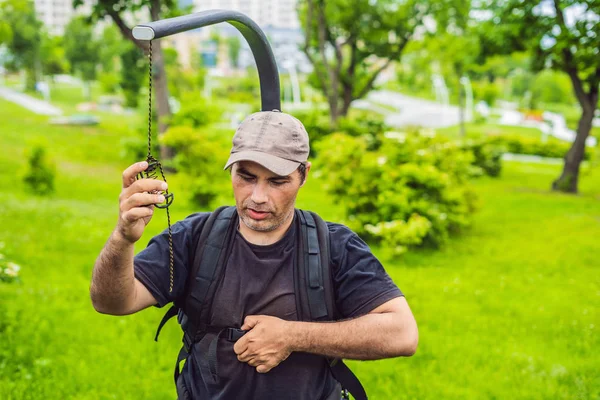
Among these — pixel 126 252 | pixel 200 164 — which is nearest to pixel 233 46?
pixel 200 164

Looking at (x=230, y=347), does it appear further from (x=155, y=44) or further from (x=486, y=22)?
(x=486, y=22)

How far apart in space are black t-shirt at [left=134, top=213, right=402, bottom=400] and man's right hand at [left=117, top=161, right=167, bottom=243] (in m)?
0.39

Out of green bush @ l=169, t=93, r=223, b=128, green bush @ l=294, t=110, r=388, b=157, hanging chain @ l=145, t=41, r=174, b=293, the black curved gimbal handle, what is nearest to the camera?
the black curved gimbal handle

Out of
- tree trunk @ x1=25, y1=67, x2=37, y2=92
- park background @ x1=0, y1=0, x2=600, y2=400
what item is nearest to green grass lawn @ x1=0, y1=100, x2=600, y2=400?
park background @ x1=0, y1=0, x2=600, y2=400

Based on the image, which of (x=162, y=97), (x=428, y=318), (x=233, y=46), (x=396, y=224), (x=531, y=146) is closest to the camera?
(x=428, y=318)

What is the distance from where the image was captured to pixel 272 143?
2281mm

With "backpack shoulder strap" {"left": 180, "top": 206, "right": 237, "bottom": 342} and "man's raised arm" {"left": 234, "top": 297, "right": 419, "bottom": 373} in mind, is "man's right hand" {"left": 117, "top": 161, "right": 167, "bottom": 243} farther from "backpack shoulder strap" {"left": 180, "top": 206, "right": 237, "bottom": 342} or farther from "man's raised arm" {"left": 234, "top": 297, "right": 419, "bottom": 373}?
"man's raised arm" {"left": 234, "top": 297, "right": 419, "bottom": 373}

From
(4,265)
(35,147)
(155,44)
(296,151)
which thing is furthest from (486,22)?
(296,151)

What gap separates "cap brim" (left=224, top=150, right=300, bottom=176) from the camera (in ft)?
7.30

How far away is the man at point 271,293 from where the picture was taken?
2.24 m

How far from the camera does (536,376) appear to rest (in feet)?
17.2

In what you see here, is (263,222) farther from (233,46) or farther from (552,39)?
(233,46)

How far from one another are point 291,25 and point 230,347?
15570 centimetres

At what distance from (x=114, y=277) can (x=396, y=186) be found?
8.21m
